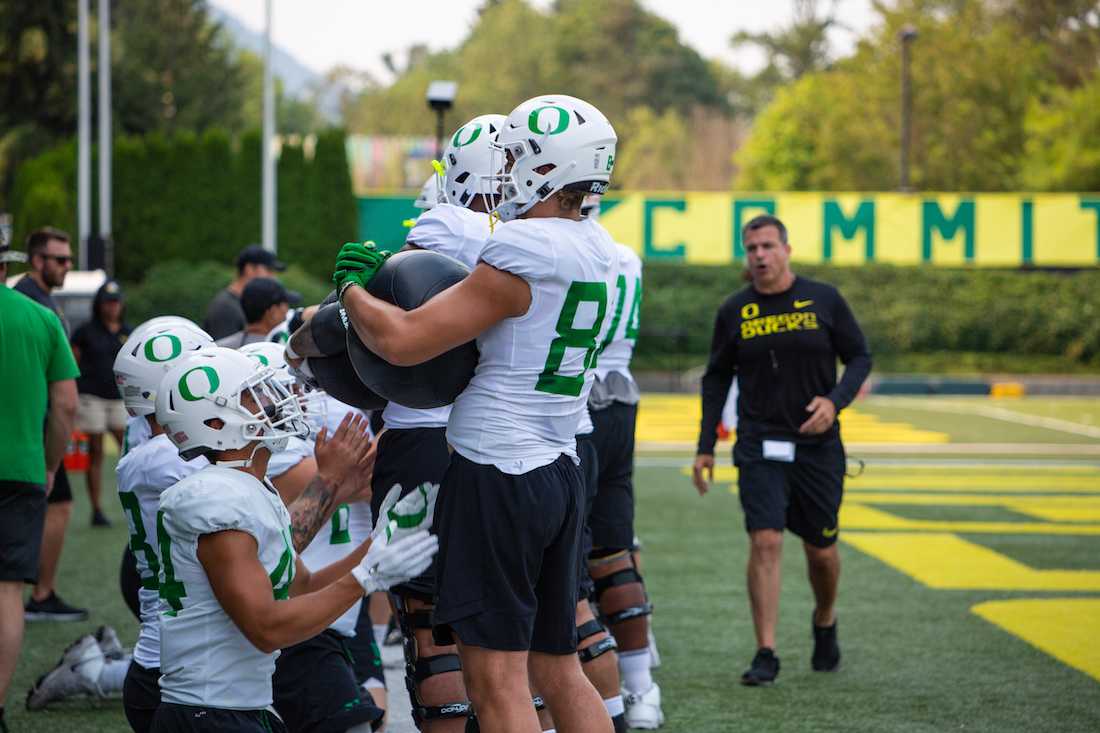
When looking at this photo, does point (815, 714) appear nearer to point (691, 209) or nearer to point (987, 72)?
point (691, 209)

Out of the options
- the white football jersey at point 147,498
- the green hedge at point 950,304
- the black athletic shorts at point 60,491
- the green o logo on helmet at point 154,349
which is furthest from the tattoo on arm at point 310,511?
the green hedge at point 950,304

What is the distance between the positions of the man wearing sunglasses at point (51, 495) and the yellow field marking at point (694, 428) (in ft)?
35.0

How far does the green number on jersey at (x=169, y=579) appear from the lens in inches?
139

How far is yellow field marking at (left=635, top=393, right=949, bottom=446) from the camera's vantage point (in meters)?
18.3

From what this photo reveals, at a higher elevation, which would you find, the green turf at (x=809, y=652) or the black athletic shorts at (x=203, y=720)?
the black athletic shorts at (x=203, y=720)

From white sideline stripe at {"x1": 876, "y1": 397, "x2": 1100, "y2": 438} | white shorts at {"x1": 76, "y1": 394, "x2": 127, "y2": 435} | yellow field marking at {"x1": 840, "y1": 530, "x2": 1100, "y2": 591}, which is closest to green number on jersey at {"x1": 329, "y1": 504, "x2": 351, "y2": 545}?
yellow field marking at {"x1": 840, "y1": 530, "x2": 1100, "y2": 591}

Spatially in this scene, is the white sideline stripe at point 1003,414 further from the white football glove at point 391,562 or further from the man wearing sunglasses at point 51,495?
the white football glove at point 391,562

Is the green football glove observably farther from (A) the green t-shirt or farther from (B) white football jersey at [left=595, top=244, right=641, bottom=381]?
(A) the green t-shirt

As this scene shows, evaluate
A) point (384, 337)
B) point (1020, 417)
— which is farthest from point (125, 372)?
point (1020, 417)

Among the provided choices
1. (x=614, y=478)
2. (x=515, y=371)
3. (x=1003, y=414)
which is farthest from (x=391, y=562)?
(x=1003, y=414)

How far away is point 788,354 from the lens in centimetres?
689

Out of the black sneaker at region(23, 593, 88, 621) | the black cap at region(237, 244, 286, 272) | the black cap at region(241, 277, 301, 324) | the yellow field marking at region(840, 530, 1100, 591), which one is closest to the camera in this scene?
the black cap at region(241, 277, 301, 324)

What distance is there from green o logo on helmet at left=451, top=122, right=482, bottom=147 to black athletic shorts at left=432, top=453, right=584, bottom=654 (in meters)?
1.06

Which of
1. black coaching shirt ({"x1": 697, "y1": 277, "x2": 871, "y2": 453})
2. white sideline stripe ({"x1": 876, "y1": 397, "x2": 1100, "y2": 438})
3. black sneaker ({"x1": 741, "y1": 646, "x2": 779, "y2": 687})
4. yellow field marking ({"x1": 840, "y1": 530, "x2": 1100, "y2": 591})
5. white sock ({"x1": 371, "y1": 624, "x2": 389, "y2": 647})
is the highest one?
black coaching shirt ({"x1": 697, "y1": 277, "x2": 871, "y2": 453})
